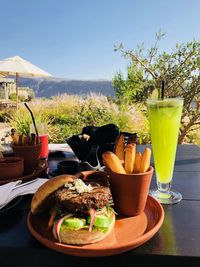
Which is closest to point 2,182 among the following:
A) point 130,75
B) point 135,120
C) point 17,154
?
point 17,154

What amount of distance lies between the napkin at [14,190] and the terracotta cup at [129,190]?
1.04ft

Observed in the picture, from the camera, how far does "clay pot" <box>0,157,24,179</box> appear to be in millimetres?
927

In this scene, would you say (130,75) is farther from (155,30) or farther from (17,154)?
(17,154)

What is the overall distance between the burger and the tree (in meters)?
5.02

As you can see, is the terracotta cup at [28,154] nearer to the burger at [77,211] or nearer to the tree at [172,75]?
the burger at [77,211]

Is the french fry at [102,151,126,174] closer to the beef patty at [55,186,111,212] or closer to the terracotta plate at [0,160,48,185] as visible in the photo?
the beef patty at [55,186,111,212]

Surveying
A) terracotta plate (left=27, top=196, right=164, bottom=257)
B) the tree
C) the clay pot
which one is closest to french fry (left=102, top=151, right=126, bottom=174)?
terracotta plate (left=27, top=196, right=164, bottom=257)

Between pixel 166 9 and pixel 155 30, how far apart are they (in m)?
2.06

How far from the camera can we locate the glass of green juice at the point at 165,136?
85 centimetres

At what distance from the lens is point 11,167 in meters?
0.93

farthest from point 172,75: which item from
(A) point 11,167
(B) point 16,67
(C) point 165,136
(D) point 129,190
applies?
(D) point 129,190

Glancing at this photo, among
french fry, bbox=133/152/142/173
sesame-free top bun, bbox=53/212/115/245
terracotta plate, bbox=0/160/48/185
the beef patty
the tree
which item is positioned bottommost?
terracotta plate, bbox=0/160/48/185

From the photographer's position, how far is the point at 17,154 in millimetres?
1025

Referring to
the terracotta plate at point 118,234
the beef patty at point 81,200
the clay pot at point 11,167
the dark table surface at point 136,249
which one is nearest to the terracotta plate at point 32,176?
the clay pot at point 11,167
